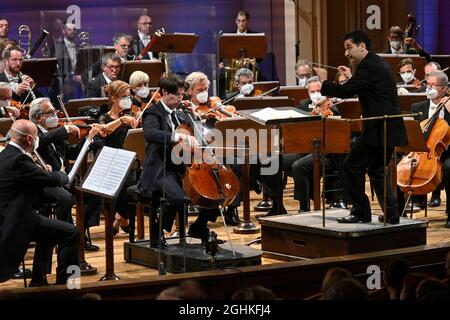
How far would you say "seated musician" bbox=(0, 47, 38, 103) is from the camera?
320 inches

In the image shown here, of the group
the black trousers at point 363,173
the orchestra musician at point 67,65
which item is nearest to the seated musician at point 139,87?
the orchestra musician at point 67,65

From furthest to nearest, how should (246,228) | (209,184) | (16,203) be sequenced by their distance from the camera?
1. (246,228)
2. (209,184)
3. (16,203)

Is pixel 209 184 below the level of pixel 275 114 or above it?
below

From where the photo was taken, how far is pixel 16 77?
8.38 metres

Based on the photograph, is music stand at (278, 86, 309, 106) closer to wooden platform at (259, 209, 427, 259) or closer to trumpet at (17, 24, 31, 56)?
wooden platform at (259, 209, 427, 259)

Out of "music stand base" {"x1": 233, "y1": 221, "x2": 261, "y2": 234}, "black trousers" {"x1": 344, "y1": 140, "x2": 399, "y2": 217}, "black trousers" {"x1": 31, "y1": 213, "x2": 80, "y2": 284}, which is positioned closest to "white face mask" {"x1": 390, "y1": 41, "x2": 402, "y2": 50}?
"music stand base" {"x1": 233, "y1": 221, "x2": 261, "y2": 234}

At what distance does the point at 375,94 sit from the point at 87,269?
2.23 meters

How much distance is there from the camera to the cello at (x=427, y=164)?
7.41 m

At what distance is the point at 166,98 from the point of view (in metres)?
6.61

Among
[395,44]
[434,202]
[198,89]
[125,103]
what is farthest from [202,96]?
[395,44]

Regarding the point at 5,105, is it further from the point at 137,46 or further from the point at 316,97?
the point at 137,46

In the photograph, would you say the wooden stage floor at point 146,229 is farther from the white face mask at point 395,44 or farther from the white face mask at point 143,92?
the white face mask at point 395,44

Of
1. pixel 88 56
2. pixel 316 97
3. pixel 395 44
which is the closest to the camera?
pixel 316 97
